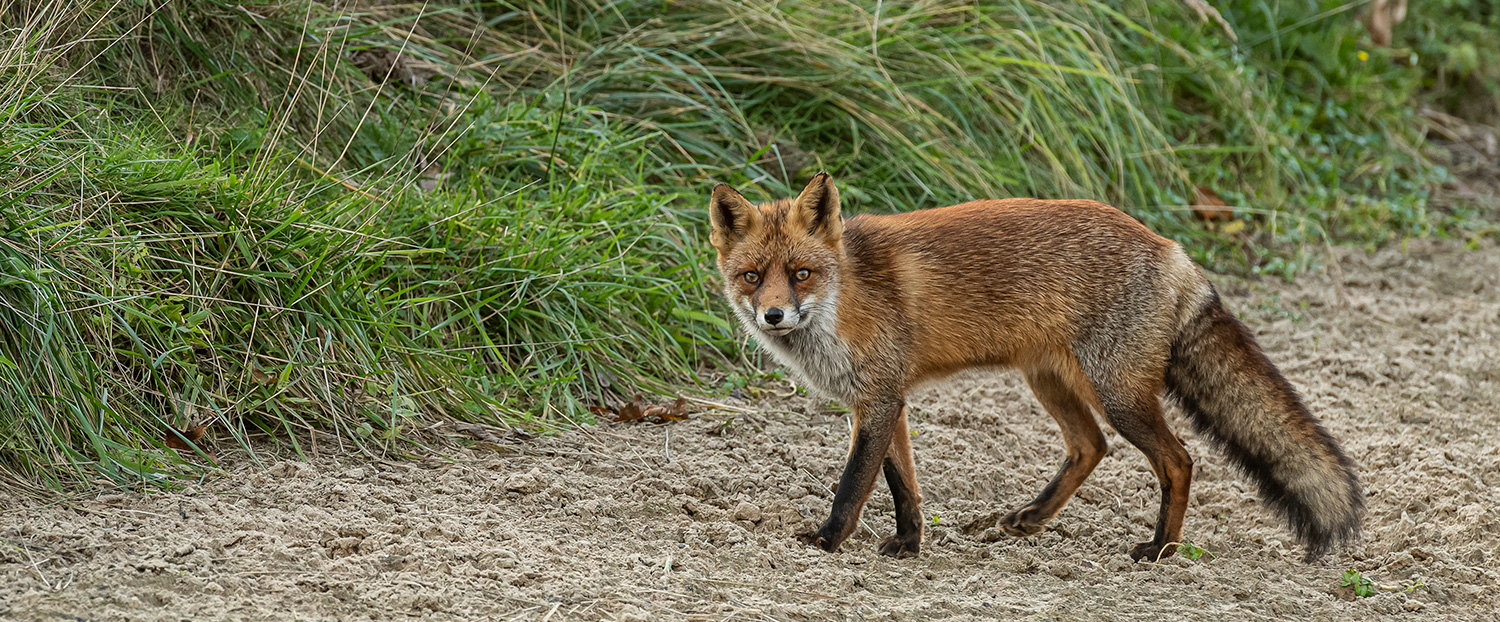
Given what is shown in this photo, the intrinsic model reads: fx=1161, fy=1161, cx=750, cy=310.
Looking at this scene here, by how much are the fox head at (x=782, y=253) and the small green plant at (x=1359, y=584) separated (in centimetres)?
165

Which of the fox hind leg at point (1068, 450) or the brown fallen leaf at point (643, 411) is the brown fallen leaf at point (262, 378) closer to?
the brown fallen leaf at point (643, 411)

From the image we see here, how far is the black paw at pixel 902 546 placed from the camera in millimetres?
3553

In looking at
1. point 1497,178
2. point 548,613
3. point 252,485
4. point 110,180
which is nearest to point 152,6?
point 110,180

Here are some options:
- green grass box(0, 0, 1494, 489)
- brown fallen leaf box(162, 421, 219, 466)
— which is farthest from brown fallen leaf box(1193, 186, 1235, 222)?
brown fallen leaf box(162, 421, 219, 466)

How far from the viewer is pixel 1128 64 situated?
730 centimetres

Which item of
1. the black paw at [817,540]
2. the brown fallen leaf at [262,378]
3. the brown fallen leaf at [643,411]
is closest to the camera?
the black paw at [817,540]

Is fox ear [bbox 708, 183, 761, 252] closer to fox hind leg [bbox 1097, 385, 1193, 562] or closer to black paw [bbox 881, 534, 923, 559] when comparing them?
black paw [bbox 881, 534, 923, 559]

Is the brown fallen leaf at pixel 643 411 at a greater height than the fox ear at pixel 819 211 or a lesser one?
lesser

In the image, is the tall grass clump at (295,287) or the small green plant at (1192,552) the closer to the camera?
the tall grass clump at (295,287)

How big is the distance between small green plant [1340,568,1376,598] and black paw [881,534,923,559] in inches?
47.4

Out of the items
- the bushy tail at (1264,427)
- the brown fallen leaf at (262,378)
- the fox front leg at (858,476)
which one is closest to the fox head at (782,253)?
the fox front leg at (858,476)

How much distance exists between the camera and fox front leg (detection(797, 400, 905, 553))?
3.45 m

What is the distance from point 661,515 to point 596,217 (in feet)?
5.74

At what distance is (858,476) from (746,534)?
0.38 m
